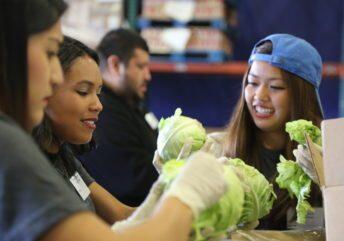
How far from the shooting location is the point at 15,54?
1219 millimetres

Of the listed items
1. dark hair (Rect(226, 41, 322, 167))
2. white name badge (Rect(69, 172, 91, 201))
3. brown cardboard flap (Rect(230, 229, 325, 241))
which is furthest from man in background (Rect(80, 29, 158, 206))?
brown cardboard flap (Rect(230, 229, 325, 241))

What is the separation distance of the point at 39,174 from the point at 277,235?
1.06 meters

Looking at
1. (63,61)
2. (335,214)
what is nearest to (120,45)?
(63,61)

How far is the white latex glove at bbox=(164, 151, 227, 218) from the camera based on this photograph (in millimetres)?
1214

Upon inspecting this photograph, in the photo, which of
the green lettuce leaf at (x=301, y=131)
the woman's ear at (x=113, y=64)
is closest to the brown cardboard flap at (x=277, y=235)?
the green lettuce leaf at (x=301, y=131)

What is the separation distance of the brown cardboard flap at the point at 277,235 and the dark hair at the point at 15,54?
952 mm

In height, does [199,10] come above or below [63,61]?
below

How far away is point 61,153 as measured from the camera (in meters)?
2.04

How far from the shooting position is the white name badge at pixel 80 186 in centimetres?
196

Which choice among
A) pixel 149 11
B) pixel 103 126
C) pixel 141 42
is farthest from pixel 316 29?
pixel 103 126

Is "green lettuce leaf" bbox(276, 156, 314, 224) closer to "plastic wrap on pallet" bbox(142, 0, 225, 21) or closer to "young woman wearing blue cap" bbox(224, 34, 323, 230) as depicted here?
"young woman wearing blue cap" bbox(224, 34, 323, 230)

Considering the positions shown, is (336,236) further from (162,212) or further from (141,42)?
(141,42)

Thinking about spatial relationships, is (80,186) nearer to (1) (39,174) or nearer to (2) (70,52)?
(2) (70,52)

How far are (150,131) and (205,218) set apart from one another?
8.92 ft
